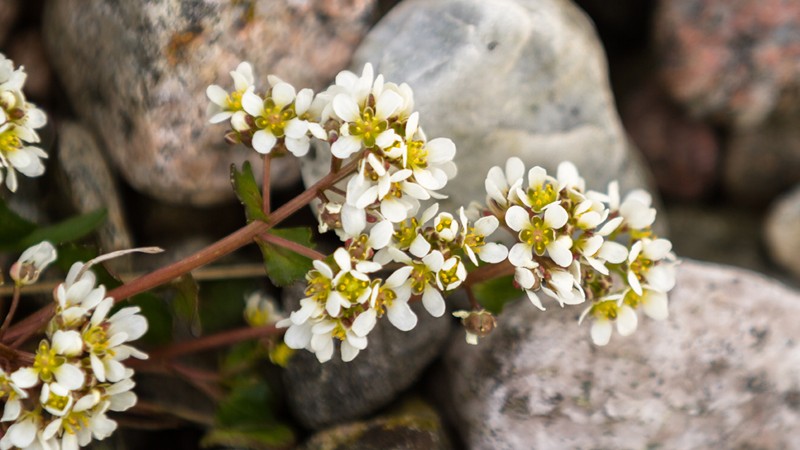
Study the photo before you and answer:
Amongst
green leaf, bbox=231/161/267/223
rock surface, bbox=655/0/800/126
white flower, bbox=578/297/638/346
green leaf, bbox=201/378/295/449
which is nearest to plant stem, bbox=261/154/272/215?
green leaf, bbox=231/161/267/223

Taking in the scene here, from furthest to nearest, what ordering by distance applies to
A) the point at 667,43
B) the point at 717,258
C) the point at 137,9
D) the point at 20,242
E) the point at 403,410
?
the point at 717,258, the point at 667,43, the point at 403,410, the point at 137,9, the point at 20,242

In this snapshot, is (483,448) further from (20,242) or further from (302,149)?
(20,242)

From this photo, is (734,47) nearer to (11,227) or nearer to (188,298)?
(188,298)

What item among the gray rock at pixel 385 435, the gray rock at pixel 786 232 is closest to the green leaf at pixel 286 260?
the gray rock at pixel 385 435

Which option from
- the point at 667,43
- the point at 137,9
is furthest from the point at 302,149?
the point at 667,43

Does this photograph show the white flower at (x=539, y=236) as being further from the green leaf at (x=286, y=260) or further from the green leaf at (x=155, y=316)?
the green leaf at (x=155, y=316)

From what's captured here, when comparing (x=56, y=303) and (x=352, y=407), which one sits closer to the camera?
(x=56, y=303)

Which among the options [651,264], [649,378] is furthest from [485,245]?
[649,378]
